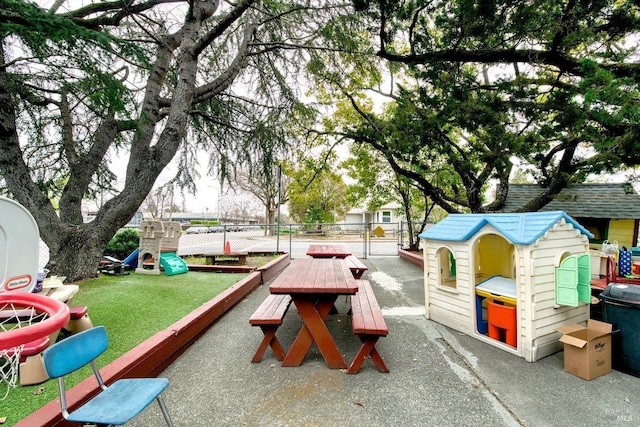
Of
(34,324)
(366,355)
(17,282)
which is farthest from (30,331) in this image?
(366,355)

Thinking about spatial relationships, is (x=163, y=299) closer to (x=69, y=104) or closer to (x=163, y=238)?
(x=163, y=238)

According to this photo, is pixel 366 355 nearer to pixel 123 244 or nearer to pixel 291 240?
pixel 123 244

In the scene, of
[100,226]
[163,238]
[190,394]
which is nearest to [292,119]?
[163,238]

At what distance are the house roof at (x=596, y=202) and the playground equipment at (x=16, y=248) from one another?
32.3 feet

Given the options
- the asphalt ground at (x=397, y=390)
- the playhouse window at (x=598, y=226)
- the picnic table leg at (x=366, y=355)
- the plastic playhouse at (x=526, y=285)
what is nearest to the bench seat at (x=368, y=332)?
the picnic table leg at (x=366, y=355)

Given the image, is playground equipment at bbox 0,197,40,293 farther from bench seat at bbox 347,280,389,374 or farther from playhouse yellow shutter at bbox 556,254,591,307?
playhouse yellow shutter at bbox 556,254,591,307

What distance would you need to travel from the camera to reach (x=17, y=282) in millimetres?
1833

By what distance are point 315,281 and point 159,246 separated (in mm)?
5394

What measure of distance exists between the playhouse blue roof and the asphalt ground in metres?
1.39

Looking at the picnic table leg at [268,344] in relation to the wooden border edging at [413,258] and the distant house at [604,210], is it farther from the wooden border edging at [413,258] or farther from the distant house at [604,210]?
the distant house at [604,210]

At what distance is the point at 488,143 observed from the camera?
251 inches

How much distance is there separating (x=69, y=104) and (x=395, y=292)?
27.3ft

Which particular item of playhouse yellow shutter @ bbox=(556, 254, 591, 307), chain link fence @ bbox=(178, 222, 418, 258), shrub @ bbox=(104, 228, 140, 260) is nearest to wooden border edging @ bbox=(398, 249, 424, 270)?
chain link fence @ bbox=(178, 222, 418, 258)

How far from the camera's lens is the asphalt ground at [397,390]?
90.2 inches
